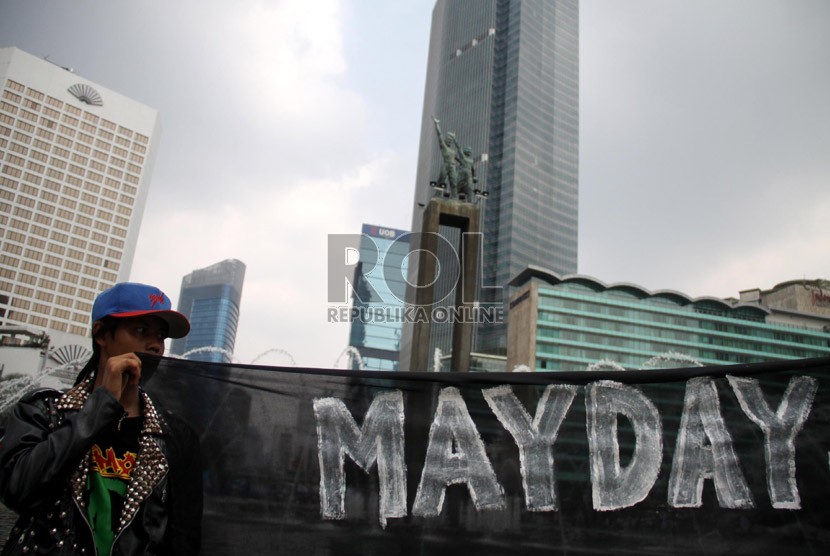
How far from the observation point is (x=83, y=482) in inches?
78.9

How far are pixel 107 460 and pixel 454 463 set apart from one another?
1.77 m

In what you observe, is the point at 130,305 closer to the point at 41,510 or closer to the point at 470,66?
the point at 41,510

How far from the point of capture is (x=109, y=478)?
6.90 ft

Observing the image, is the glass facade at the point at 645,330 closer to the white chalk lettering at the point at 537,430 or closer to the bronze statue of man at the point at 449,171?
the bronze statue of man at the point at 449,171

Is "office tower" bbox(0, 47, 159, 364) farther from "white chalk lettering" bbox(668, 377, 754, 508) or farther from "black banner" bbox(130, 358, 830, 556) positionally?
"white chalk lettering" bbox(668, 377, 754, 508)

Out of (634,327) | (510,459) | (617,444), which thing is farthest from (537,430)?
(634,327)

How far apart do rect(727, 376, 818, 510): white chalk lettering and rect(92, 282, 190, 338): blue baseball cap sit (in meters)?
3.02

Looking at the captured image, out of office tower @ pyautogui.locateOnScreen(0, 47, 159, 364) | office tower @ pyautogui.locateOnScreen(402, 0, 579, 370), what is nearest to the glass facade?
office tower @ pyautogui.locateOnScreen(402, 0, 579, 370)

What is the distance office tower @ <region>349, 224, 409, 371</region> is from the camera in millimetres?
158375

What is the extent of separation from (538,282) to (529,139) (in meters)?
48.7

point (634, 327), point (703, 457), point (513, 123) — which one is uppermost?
point (513, 123)

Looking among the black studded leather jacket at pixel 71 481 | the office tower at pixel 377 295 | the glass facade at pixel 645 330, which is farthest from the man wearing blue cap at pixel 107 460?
the office tower at pixel 377 295

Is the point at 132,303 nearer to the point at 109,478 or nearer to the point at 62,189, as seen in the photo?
the point at 109,478

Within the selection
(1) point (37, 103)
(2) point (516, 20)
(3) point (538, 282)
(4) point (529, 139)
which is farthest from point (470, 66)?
(1) point (37, 103)
